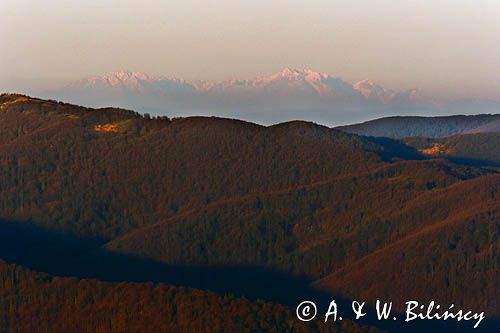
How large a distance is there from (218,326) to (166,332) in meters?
7.88

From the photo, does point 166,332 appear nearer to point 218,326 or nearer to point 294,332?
point 218,326

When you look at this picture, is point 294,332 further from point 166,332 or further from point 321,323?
point 166,332

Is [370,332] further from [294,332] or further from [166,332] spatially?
[166,332]

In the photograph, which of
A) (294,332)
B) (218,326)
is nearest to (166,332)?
(218,326)

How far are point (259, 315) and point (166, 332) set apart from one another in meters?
13.5

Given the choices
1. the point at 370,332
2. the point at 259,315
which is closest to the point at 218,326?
the point at 259,315

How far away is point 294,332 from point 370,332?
46.9 ft

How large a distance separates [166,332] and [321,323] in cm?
2243

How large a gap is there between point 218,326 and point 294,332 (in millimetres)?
12852

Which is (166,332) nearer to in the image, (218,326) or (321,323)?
(218,326)

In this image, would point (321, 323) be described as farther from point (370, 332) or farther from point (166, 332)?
point (166, 332)

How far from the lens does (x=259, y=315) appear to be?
197875 millimetres

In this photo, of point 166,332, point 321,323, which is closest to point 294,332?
point 321,323

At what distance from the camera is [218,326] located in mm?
197250
